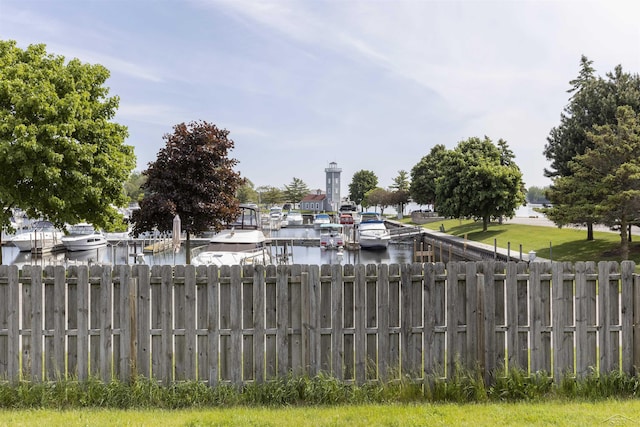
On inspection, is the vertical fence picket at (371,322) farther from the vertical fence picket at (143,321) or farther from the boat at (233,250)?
the boat at (233,250)

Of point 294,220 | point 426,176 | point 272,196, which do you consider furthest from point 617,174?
point 272,196

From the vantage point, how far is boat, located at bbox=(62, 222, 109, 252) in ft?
123

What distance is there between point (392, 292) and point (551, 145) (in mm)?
37355

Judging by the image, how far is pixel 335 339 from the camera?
586 centimetres

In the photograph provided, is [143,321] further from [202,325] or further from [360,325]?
[360,325]

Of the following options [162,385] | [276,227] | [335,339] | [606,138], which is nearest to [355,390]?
[335,339]

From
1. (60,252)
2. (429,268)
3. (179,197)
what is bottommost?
(60,252)

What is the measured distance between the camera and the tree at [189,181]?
20.8m

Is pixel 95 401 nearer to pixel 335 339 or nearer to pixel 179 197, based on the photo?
pixel 335 339

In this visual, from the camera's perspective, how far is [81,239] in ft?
124

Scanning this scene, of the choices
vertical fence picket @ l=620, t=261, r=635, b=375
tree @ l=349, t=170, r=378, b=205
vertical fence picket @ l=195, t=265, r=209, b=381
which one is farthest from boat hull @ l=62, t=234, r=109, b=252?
tree @ l=349, t=170, r=378, b=205

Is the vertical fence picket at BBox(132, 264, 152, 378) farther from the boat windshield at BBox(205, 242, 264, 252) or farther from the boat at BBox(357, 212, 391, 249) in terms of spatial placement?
the boat at BBox(357, 212, 391, 249)

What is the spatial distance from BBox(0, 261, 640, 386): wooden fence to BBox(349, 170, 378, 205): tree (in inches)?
4576

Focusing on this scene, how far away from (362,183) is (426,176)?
49.4m
